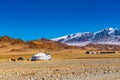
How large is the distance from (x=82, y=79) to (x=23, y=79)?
4.26 meters

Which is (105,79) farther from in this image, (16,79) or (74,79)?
(16,79)

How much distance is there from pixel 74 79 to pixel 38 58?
50877 millimetres

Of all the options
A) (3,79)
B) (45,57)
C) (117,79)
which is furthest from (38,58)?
(117,79)

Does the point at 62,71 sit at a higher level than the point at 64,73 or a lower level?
higher

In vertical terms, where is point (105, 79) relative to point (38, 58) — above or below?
below

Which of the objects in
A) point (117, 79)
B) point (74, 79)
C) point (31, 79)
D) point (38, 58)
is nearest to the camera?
point (117, 79)

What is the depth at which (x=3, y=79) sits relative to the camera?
69.5 ft

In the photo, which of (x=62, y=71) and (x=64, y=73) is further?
(x=62, y=71)

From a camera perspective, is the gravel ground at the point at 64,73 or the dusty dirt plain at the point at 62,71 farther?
→ the dusty dirt plain at the point at 62,71

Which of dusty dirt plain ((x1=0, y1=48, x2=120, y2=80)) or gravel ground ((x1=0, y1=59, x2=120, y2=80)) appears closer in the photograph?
gravel ground ((x1=0, y1=59, x2=120, y2=80))

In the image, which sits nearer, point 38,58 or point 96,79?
point 96,79

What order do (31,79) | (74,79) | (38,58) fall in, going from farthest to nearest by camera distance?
(38,58) < (31,79) < (74,79)

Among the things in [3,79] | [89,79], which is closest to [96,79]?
[89,79]

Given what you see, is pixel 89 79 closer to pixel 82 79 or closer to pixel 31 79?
pixel 82 79
